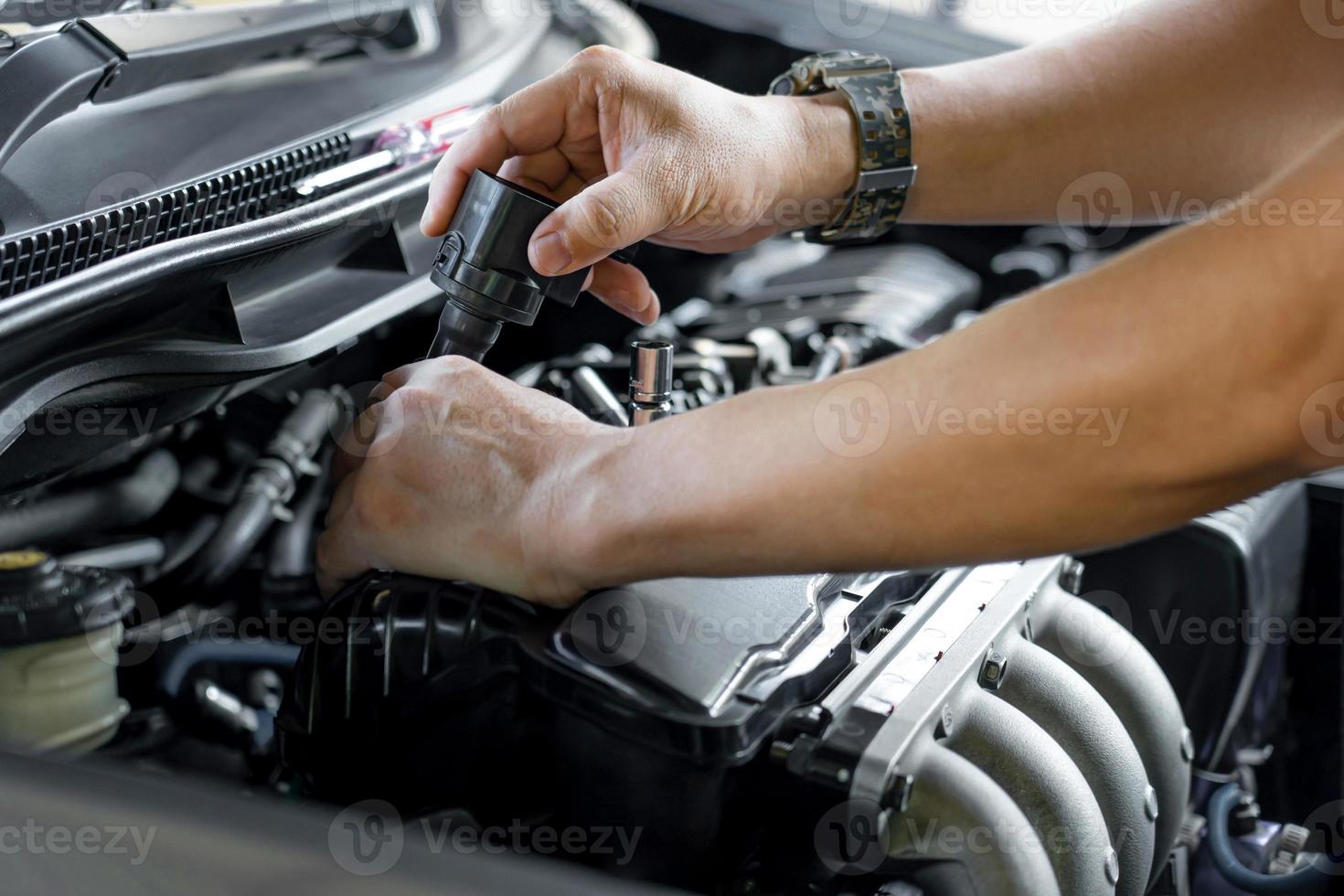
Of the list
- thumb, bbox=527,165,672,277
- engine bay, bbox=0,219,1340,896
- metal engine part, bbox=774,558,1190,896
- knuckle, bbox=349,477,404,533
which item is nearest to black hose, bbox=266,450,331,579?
engine bay, bbox=0,219,1340,896

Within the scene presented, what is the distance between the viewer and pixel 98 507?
1.02 m

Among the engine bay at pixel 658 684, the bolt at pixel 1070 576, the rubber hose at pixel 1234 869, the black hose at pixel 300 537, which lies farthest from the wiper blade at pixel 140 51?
the rubber hose at pixel 1234 869

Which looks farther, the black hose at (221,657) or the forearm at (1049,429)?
the black hose at (221,657)

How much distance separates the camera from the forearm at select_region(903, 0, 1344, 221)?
3.72 ft

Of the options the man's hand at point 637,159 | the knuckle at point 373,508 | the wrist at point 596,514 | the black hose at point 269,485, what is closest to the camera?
the wrist at point 596,514

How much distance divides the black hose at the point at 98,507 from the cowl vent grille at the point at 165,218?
253 mm

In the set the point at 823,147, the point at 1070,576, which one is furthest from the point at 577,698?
the point at 823,147

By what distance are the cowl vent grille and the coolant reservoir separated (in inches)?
8.0

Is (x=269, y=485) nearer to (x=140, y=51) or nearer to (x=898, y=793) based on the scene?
(x=140, y=51)

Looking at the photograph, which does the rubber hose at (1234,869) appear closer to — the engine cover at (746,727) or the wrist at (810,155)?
the engine cover at (746,727)

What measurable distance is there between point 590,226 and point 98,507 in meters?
0.50

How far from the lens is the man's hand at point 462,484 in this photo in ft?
2.51

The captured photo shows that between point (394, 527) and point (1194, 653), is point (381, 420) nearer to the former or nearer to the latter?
point (394, 527)

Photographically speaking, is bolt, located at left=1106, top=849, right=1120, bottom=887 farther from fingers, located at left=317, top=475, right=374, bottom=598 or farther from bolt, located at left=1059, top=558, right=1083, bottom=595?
fingers, located at left=317, top=475, right=374, bottom=598
